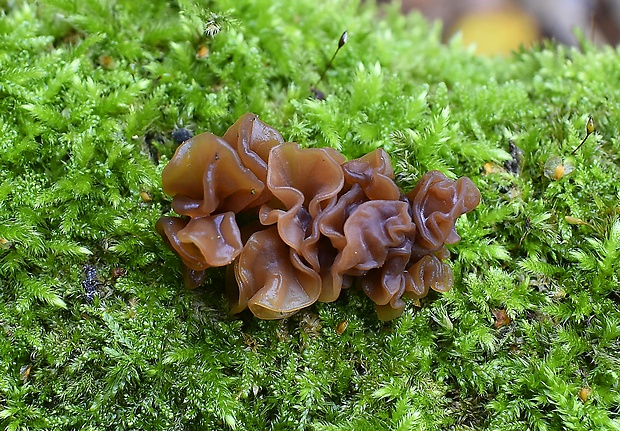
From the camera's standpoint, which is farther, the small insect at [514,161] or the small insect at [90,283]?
the small insect at [514,161]

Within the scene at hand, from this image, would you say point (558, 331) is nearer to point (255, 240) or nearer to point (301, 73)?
point (255, 240)

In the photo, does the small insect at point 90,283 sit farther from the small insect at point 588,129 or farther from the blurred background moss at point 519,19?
the blurred background moss at point 519,19

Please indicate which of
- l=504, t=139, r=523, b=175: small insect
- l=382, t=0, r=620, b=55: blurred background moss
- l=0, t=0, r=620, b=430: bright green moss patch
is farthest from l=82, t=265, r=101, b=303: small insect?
l=382, t=0, r=620, b=55: blurred background moss

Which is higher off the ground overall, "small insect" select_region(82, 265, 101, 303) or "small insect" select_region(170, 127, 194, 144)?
"small insect" select_region(170, 127, 194, 144)

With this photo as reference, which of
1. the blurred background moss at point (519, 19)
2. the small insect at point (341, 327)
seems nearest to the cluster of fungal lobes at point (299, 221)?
the small insect at point (341, 327)

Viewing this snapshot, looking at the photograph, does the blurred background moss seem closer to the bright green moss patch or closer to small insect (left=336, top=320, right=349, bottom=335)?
the bright green moss patch

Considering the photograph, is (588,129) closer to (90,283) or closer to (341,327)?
(341,327)
